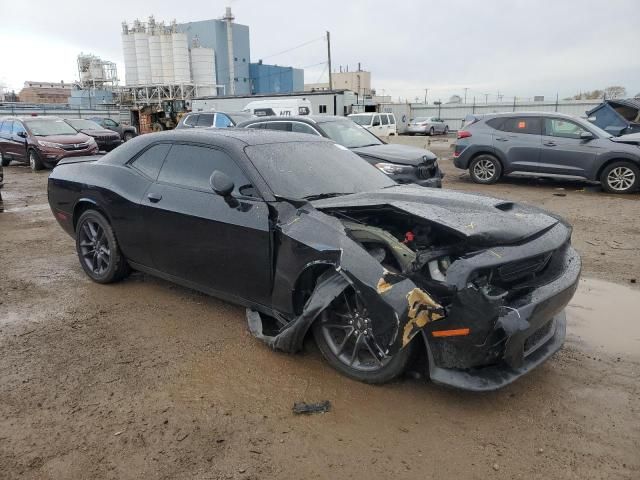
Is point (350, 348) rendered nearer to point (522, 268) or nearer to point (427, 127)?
point (522, 268)

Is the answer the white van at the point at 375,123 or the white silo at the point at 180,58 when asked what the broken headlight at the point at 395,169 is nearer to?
the white van at the point at 375,123

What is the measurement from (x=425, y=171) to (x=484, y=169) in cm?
400

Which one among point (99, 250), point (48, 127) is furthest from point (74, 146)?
point (99, 250)

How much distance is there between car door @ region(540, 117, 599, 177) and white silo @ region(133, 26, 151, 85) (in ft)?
153

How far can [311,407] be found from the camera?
302cm

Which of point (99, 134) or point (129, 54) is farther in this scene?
point (129, 54)

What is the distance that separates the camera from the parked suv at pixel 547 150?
1032 cm

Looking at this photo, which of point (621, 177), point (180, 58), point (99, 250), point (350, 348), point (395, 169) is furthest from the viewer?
point (180, 58)

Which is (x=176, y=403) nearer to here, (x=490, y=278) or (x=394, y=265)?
(x=394, y=265)

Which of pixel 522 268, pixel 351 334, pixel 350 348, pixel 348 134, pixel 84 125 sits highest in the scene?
pixel 84 125

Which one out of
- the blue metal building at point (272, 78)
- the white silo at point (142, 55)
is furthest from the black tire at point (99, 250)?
the blue metal building at point (272, 78)

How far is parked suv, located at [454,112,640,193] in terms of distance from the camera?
10320 millimetres

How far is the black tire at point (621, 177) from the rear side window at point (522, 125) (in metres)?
1.61

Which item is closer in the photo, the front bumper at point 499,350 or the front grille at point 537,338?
the front bumper at point 499,350
